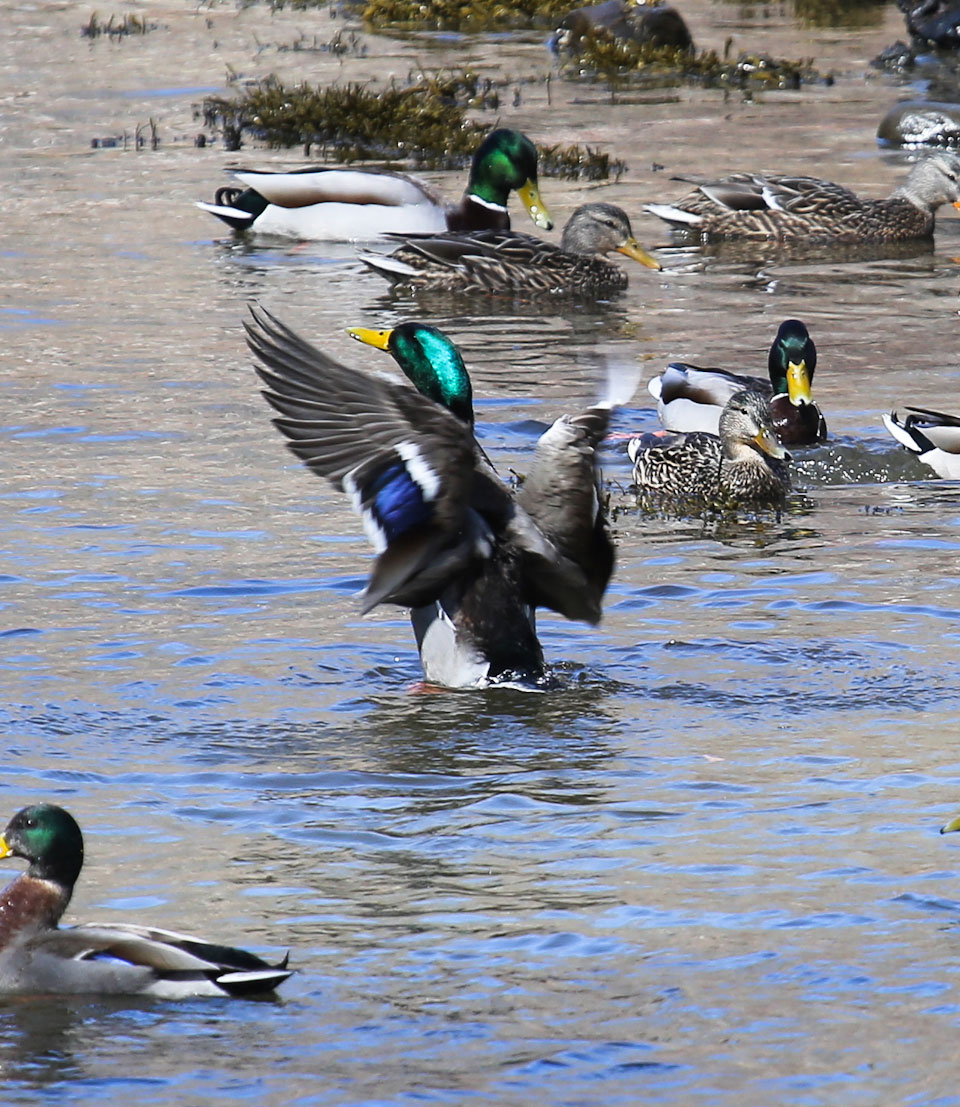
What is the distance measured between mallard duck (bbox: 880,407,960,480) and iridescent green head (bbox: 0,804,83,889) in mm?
5993

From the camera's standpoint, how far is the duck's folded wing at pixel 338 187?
16375 millimetres

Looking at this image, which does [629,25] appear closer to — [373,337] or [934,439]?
[934,439]

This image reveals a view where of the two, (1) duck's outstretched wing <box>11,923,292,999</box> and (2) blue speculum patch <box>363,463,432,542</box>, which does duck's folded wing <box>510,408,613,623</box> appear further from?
(1) duck's outstretched wing <box>11,923,292,999</box>

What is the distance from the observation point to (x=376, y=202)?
16.4 meters

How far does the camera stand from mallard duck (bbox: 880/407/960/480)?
10.5 meters

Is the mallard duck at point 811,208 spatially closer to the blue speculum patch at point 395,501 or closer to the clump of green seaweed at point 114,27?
the blue speculum patch at point 395,501

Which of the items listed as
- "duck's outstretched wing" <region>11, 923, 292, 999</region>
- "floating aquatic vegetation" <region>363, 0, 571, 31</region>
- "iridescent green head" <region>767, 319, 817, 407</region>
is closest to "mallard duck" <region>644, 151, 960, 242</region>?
"iridescent green head" <region>767, 319, 817, 407</region>

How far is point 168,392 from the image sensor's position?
12.1 metres

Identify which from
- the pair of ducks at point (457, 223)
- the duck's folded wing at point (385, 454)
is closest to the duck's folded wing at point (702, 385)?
the pair of ducks at point (457, 223)

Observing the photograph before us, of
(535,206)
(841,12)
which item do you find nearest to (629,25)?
(841,12)

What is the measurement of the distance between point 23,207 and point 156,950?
530 inches

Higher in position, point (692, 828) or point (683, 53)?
point (683, 53)

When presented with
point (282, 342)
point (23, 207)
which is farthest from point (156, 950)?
point (23, 207)

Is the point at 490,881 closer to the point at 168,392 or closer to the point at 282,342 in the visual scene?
the point at 282,342
